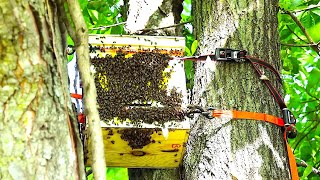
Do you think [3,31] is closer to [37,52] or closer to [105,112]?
[37,52]

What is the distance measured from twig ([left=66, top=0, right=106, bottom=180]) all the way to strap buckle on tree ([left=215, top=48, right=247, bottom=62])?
37.1 inches

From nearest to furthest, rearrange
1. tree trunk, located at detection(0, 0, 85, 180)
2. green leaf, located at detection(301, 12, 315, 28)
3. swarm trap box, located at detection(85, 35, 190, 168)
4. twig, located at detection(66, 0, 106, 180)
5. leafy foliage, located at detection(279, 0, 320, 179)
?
tree trunk, located at detection(0, 0, 85, 180), twig, located at detection(66, 0, 106, 180), swarm trap box, located at detection(85, 35, 190, 168), leafy foliage, located at detection(279, 0, 320, 179), green leaf, located at detection(301, 12, 315, 28)

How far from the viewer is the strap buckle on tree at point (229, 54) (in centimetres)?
212

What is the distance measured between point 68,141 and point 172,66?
34.4 inches

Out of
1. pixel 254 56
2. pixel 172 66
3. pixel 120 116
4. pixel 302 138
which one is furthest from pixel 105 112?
pixel 302 138

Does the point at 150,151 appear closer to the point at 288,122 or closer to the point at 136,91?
the point at 136,91

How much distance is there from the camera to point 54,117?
1104mm

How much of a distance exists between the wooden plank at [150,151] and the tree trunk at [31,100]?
0.72m

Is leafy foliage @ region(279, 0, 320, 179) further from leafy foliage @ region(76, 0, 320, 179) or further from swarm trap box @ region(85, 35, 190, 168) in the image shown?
swarm trap box @ region(85, 35, 190, 168)

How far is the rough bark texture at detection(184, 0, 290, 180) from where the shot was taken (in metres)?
2.01

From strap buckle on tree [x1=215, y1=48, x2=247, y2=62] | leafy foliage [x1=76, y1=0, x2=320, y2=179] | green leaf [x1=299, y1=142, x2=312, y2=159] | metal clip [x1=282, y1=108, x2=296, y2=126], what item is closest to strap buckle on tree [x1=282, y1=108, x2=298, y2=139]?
metal clip [x1=282, y1=108, x2=296, y2=126]

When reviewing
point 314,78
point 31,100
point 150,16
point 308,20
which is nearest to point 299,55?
point 314,78

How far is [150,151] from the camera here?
1934 mm

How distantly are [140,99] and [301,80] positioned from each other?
2504mm
